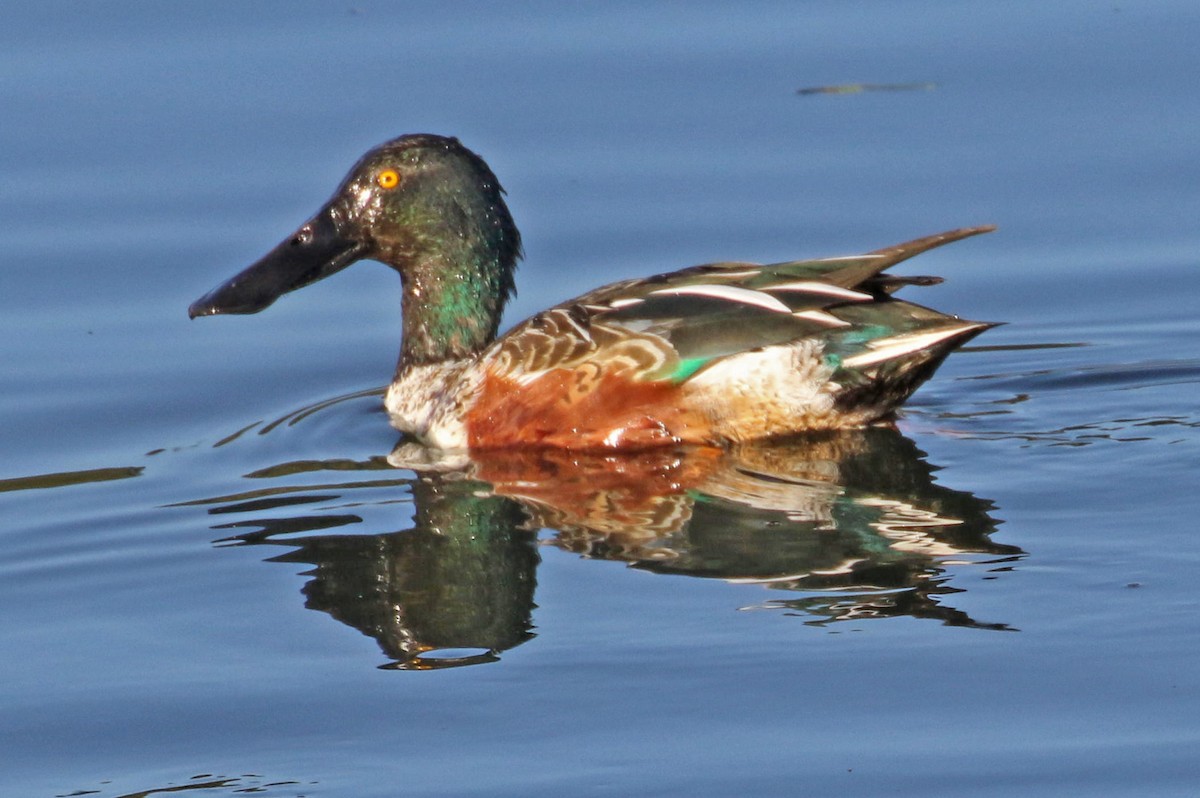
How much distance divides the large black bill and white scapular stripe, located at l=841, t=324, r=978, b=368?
102 inches

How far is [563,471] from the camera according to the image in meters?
8.41

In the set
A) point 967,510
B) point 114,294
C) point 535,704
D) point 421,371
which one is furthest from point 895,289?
point 114,294

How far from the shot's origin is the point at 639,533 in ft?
24.6

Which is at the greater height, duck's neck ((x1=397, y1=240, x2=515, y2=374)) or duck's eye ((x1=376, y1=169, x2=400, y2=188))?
duck's eye ((x1=376, y1=169, x2=400, y2=188))

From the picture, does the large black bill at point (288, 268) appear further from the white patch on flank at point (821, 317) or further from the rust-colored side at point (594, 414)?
the white patch on flank at point (821, 317)

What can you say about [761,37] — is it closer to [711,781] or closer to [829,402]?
[829,402]

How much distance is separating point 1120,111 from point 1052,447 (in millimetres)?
4070

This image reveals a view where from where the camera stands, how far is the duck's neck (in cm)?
959

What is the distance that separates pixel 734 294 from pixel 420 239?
1.80 metres

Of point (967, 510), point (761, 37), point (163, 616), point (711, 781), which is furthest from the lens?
point (761, 37)

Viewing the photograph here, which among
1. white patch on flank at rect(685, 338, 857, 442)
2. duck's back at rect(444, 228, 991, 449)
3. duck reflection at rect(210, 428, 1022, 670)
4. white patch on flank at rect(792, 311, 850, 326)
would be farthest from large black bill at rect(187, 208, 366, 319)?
white patch on flank at rect(792, 311, 850, 326)

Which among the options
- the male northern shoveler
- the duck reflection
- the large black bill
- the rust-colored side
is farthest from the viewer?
the large black bill

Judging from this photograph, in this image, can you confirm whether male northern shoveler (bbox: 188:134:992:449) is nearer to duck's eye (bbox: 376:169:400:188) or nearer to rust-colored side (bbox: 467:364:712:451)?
rust-colored side (bbox: 467:364:712:451)

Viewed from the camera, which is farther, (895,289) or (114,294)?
(114,294)
